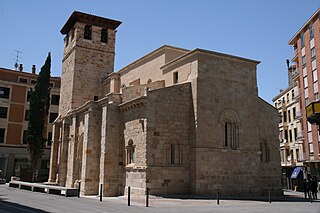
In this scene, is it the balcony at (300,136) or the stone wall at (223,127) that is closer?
the stone wall at (223,127)

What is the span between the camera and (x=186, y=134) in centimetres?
1744

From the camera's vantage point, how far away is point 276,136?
2059 cm

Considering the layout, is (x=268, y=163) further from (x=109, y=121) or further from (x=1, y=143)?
(x=1, y=143)

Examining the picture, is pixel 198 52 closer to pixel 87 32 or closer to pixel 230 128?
pixel 230 128

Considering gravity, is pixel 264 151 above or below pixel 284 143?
below

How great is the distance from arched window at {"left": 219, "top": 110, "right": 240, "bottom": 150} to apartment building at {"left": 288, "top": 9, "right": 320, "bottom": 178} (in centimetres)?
1391

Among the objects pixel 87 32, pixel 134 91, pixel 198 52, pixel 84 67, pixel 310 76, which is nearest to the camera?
pixel 198 52

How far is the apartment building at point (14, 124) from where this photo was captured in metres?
33.6

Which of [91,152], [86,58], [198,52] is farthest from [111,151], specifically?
[86,58]

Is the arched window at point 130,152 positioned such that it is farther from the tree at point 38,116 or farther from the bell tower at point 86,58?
the tree at point 38,116

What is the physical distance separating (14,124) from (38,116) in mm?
6473

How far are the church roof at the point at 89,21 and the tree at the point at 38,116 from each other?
13.1ft

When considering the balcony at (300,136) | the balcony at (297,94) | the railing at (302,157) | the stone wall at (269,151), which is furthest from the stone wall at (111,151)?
the balcony at (297,94)

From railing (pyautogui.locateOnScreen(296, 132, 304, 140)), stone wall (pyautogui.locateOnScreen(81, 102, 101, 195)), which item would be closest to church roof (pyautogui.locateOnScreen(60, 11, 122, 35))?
stone wall (pyautogui.locateOnScreen(81, 102, 101, 195))
